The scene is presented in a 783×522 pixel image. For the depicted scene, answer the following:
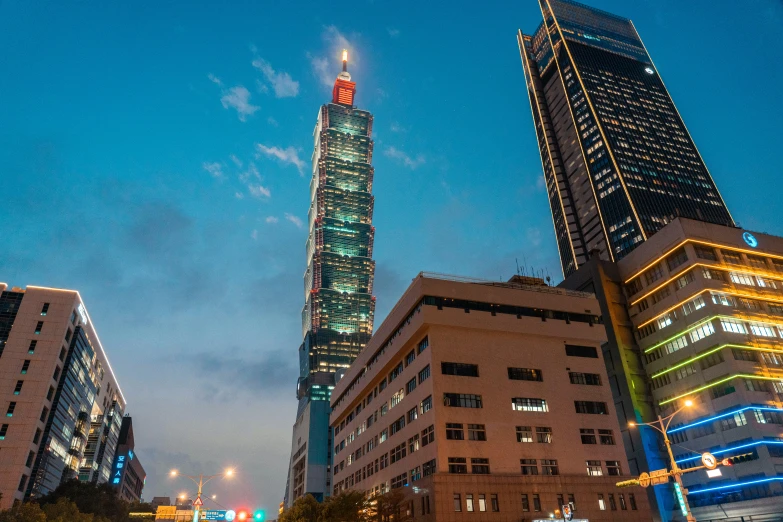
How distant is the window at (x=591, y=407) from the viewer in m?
74.7

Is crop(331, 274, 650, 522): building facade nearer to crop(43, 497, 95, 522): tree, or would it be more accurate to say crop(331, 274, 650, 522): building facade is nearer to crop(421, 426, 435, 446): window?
crop(421, 426, 435, 446): window

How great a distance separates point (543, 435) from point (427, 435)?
1554cm

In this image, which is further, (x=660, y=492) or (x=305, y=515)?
(x=660, y=492)

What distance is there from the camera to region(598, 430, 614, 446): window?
7344 cm

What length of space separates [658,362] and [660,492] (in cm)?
2340

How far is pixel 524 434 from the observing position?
229 ft

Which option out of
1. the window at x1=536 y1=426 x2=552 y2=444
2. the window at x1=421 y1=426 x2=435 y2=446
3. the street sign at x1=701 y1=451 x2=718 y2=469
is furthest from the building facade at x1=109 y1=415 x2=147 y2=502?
the street sign at x1=701 y1=451 x2=718 y2=469

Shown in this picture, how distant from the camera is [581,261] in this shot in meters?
196

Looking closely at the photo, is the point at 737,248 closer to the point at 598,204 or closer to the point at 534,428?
the point at 534,428

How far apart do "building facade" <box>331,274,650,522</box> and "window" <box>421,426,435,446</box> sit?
0.41ft

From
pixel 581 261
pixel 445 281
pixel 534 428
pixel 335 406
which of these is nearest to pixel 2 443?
pixel 335 406

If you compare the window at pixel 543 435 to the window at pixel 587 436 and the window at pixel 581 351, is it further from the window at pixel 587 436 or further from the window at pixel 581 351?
the window at pixel 581 351

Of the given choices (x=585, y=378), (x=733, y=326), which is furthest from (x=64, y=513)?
(x=733, y=326)

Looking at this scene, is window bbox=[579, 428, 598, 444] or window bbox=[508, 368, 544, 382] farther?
window bbox=[508, 368, 544, 382]
